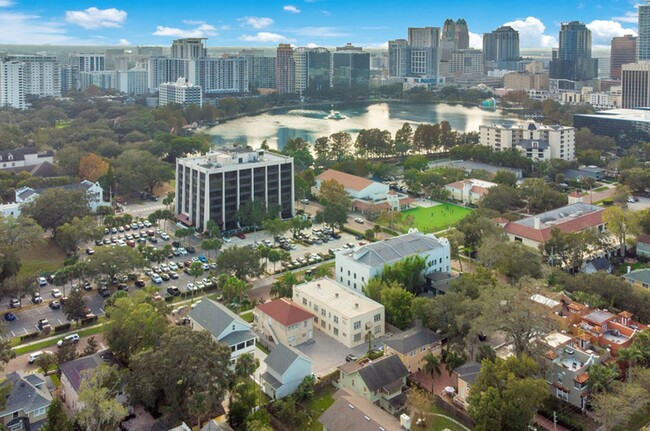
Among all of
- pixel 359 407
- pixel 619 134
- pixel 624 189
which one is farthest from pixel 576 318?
pixel 619 134

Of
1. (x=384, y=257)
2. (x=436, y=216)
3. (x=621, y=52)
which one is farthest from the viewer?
(x=621, y=52)

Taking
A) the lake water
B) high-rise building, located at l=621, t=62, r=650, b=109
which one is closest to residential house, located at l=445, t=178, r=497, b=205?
the lake water

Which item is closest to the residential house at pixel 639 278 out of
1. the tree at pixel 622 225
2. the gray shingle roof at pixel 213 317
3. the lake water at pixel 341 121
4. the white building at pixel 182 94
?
the tree at pixel 622 225

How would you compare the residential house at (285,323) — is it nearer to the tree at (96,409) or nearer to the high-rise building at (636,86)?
the tree at (96,409)

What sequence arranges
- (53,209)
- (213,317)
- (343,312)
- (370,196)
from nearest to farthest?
(213,317)
(343,312)
(53,209)
(370,196)

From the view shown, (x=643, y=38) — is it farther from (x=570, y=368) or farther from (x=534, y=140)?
(x=570, y=368)

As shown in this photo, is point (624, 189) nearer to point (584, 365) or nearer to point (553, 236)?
point (553, 236)

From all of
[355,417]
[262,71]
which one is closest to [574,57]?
[262,71]
